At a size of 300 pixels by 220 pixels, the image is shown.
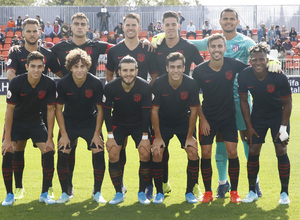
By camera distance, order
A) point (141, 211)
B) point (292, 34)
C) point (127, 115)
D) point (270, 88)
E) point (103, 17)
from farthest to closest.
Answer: point (103, 17)
point (292, 34)
point (127, 115)
point (270, 88)
point (141, 211)

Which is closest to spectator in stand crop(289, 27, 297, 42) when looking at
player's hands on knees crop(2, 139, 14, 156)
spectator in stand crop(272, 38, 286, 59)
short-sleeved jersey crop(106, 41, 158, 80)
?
spectator in stand crop(272, 38, 286, 59)

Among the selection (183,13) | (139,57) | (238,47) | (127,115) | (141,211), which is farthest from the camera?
(183,13)

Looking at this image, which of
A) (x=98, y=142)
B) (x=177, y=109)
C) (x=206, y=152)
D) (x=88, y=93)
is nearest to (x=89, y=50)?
(x=88, y=93)

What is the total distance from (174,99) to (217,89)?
606 mm

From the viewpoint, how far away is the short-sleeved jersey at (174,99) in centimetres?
616

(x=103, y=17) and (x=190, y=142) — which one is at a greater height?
(x=103, y=17)

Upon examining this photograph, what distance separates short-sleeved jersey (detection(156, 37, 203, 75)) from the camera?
22.0ft

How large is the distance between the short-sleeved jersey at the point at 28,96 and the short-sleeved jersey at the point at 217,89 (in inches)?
80.7

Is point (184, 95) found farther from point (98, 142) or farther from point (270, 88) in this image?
point (98, 142)

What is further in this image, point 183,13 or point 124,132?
point 183,13

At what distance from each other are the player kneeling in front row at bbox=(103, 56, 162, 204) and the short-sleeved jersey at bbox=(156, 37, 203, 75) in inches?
26.5

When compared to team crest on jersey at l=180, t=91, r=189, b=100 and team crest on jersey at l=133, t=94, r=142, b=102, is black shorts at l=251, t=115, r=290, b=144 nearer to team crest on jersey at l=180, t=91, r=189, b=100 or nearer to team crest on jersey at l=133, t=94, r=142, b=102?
team crest on jersey at l=180, t=91, r=189, b=100

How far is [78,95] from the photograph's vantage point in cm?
623

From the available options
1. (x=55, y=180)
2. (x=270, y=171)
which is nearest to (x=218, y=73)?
(x=270, y=171)
